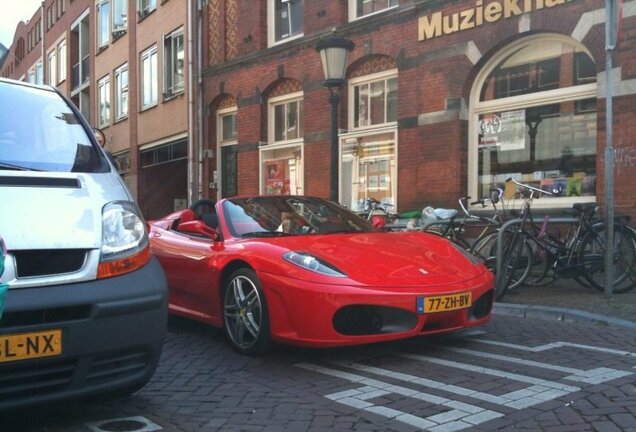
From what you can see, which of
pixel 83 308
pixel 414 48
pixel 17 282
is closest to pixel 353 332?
pixel 83 308

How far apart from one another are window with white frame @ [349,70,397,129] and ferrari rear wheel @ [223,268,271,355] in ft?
26.9

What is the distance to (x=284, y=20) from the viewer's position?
15.5 meters

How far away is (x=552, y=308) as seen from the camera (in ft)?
21.1

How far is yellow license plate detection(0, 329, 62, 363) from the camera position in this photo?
2.75 m

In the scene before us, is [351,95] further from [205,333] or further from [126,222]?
[126,222]

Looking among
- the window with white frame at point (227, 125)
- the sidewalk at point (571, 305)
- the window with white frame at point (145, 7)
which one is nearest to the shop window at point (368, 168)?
the window with white frame at point (227, 125)

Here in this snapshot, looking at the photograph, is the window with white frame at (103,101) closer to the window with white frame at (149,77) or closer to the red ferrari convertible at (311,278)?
the window with white frame at (149,77)

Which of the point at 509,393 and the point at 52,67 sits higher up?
the point at 52,67

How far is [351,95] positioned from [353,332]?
9652 millimetres

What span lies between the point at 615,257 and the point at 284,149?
9.11 metres

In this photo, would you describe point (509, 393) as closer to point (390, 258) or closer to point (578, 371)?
point (578, 371)

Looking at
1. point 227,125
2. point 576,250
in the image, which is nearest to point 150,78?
point 227,125

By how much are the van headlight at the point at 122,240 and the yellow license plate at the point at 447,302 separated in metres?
1.97

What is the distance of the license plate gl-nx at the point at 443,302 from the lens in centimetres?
441
